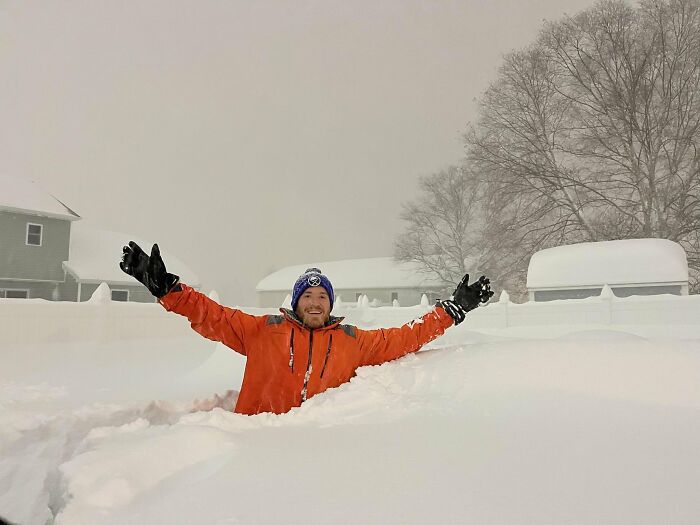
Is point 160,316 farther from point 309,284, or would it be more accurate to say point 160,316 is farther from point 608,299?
point 608,299

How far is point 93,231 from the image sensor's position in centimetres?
2222

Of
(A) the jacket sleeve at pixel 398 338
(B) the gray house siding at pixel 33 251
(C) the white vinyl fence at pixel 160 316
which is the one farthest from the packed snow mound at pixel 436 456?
(B) the gray house siding at pixel 33 251

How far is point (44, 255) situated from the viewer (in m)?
17.5

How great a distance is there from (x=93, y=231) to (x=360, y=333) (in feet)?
74.5

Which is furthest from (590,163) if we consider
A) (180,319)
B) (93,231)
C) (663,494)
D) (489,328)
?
(93,231)

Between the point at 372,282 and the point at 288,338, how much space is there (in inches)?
1166

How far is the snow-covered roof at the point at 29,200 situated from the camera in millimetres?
16742

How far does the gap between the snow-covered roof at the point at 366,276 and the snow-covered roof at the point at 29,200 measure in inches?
636

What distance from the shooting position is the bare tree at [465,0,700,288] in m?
18.4

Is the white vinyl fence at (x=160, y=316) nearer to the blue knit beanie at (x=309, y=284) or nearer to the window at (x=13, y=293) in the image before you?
the window at (x=13, y=293)

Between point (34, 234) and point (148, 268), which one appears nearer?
point (148, 268)

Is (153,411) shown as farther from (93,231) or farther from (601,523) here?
(93,231)

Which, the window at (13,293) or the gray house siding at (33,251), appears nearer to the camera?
the gray house siding at (33,251)

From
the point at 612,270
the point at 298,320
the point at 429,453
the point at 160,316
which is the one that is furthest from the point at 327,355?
the point at 612,270
